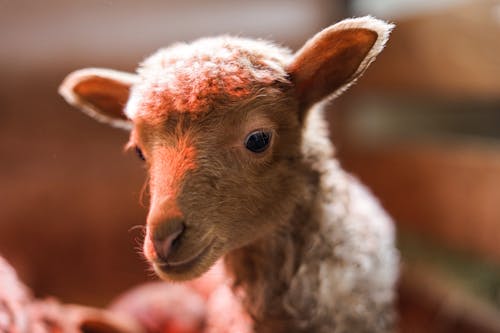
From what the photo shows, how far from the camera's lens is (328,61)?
1.23 meters

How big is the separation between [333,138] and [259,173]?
3.66 ft

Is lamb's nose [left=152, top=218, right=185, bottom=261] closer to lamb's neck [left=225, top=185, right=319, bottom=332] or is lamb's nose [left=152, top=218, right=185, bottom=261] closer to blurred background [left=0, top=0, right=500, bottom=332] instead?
lamb's neck [left=225, top=185, right=319, bottom=332]

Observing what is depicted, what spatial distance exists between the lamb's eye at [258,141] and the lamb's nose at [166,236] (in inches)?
10.0

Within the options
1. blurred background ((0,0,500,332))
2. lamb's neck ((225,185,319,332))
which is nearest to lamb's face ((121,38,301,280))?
lamb's neck ((225,185,319,332))

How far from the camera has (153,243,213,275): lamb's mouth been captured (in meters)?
1.08

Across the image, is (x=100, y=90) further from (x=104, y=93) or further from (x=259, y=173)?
(x=259, y=173)

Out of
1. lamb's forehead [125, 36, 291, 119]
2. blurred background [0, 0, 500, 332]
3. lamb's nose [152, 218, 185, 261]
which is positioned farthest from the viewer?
blurred background [0, 0, 500, 332]

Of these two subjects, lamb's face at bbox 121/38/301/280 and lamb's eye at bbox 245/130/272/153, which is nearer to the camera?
lamb's face at bbox 121/38/301/280

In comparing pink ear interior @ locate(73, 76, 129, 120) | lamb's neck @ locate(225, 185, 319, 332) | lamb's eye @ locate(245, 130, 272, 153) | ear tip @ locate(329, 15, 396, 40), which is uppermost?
pink ear interior @ locate(73, 76, 129, 120)

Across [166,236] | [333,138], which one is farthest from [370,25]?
[333,138]

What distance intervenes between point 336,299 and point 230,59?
71 cm

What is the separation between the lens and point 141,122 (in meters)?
1.19

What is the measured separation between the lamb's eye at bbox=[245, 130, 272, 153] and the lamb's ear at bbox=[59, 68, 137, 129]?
398 mm

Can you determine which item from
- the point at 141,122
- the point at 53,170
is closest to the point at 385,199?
the point at 53,170
